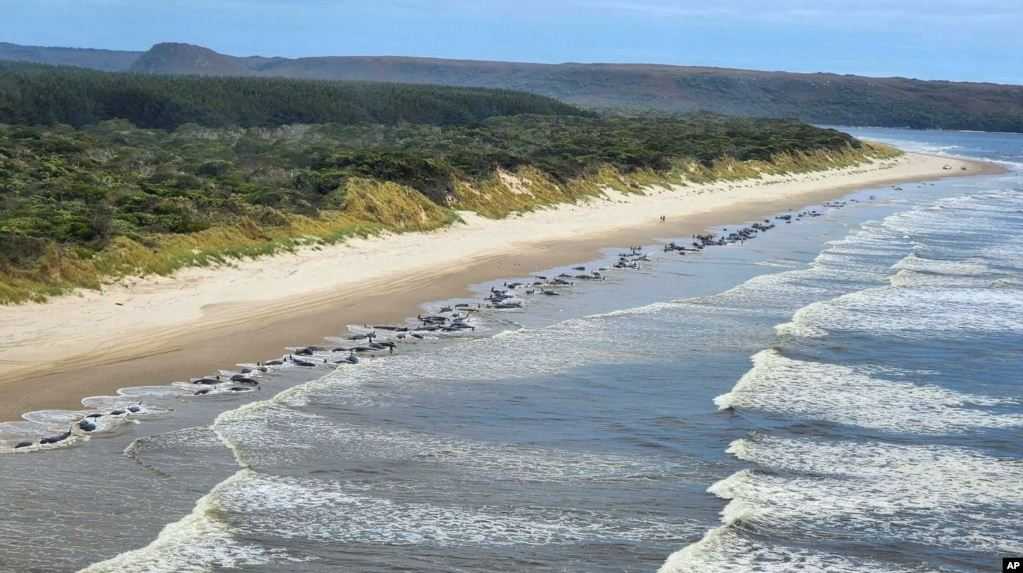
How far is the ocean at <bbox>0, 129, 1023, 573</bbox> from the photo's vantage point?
27.6ft

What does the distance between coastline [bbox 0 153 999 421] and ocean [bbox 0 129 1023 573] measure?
2.24 feet

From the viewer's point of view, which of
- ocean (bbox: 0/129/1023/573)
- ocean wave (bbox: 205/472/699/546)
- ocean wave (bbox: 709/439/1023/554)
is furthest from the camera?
ocean wave (bbox: 709/439/1023/554)

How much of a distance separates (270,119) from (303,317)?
149 feet

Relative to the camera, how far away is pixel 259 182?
1099 inches

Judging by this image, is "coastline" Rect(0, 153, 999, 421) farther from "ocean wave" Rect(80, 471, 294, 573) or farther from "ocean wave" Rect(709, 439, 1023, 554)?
"ocean wave" Rect(709, 439, 1023, 554)

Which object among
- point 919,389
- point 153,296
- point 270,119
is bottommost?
point 919,389

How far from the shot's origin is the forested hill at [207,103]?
2026 inches

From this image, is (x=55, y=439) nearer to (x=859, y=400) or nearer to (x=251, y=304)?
(x=251, y=304)

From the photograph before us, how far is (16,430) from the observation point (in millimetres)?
10500

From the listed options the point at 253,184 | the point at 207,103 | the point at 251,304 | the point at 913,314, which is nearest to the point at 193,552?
the point at 251,304

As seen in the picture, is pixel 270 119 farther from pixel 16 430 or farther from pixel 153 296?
pixel 16 430

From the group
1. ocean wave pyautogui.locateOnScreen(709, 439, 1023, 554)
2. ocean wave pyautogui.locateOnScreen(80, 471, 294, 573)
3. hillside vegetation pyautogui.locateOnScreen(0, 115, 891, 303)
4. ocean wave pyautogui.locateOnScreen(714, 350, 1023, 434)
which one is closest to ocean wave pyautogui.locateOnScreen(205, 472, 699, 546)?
ocean wave pyautogui.locateOnScreen(80, 471, 294, 573)

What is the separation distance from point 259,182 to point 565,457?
18478mm

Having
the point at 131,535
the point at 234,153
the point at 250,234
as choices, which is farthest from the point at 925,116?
the point at 131,535
